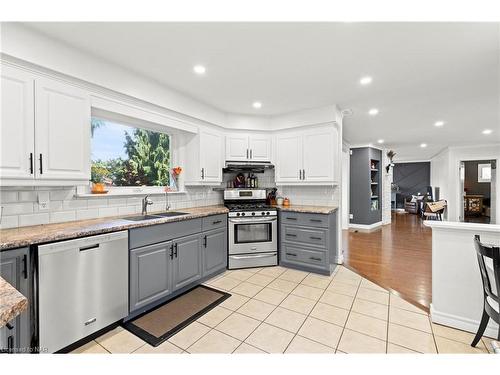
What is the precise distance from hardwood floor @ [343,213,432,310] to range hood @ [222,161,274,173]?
211 cm

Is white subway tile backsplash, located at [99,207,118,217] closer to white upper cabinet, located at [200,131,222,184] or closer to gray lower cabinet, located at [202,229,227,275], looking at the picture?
gray lower cabinet, located at [202,229,227,275]

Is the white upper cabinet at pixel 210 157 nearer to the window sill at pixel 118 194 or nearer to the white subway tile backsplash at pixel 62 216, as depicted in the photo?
the window sill at pixel 118 194

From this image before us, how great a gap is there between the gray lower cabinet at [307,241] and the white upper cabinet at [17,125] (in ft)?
9.72

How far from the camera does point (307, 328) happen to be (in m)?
2.12

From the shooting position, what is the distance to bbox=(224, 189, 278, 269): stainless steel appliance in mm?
3486

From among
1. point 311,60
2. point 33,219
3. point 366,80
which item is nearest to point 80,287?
point 33,219

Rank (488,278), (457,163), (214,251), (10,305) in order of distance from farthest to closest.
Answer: (457,163), (214,251), (488,278), (10,305)

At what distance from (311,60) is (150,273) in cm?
267

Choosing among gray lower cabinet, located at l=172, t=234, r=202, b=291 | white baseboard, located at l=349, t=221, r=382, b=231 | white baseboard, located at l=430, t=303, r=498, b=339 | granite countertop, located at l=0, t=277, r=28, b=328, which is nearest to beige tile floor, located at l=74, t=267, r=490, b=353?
white baseboard, located at l=430, t=303, r=498, b=339

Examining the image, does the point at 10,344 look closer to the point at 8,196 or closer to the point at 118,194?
the point at 8,196
